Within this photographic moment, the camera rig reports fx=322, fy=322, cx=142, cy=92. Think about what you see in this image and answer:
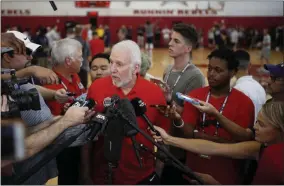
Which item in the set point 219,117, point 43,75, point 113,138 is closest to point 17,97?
point 113,138

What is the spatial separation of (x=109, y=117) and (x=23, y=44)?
0.73 m

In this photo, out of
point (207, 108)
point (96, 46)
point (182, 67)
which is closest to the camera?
point (207, 108)

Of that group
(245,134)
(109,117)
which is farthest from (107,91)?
(245,134)

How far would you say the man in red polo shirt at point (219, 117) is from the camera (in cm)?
167

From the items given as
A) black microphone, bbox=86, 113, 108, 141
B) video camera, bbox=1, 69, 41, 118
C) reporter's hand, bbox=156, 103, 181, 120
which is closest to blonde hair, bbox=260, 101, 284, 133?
reporter's hand, bbox=156, 103, 181, 120

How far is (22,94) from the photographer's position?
121 cm

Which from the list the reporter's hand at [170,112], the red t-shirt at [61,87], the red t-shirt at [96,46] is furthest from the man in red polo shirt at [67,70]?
the red t-shirt at [96,46]

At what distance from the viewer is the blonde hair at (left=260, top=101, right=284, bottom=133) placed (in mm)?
1372

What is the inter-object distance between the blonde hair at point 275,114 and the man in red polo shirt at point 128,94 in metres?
0.60

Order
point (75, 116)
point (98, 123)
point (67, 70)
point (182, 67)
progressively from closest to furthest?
point (98, 123)
point (75, 116)
point (67, 70)
point (182, 67)

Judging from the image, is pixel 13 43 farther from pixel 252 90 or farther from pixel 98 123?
pixel 252 90

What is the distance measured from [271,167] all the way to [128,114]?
624 mm

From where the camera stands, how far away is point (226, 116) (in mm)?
1740

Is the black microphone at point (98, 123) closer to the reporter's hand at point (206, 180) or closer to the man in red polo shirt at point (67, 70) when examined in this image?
the reporter's hand at point (206, 180)
